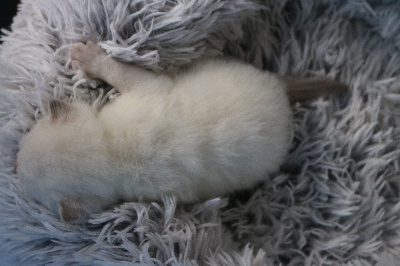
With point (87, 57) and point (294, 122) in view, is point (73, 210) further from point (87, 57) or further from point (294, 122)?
point (294, 122)

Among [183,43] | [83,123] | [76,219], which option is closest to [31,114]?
[83,123]

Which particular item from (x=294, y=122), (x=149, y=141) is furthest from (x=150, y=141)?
(x=294, y=122)

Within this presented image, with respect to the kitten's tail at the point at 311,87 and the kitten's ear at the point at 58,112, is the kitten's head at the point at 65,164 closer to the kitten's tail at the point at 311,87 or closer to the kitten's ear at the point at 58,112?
the kitten's ear at the point at 58,112

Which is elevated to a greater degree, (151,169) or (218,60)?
(218,60)

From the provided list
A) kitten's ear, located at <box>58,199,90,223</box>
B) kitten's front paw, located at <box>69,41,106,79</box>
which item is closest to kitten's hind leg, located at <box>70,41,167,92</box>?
kitten's front paw, located at <box>69,41,106,79</box>

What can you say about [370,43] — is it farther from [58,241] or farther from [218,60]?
[58,241]

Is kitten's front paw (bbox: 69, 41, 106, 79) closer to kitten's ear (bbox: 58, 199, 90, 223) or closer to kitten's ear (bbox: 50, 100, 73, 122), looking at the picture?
kitten's ear (bbox: 50, 100, 73, 122)
